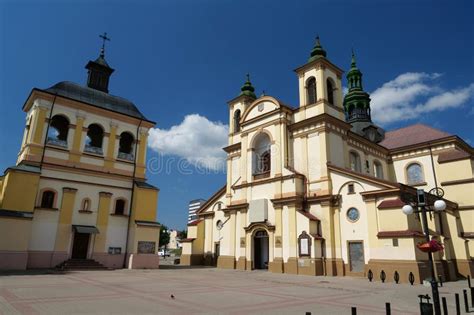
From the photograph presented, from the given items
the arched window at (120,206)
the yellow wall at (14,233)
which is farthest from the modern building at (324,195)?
the yellow wall at (14,233)

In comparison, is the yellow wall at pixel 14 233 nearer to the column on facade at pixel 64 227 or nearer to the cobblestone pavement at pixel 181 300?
the column on facade at pixel 64 227

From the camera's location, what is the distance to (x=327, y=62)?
97.7 ft

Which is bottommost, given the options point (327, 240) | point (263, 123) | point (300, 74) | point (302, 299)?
point (302, 299)

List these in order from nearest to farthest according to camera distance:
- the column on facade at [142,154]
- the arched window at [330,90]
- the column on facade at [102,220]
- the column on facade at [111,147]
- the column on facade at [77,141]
→ the column on facade at [102,220] < the column on facade at [77,141] < the column on facade at [111,147] < the column on facade at [142,154] < the arched window at [330,90]

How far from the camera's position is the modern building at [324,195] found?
22531mm

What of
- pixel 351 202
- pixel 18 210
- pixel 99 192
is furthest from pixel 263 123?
pixel 18 210

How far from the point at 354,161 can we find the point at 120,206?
21043 millimetres

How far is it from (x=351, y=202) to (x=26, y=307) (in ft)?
67.7

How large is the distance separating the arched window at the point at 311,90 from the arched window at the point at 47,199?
71.2 ft

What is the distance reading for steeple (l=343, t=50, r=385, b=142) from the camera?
42.0 meters

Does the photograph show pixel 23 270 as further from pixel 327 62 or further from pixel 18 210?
pixel 327 62

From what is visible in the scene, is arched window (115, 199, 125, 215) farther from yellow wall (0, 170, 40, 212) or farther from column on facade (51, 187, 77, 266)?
yellow wall (0, 170, 40, 212)

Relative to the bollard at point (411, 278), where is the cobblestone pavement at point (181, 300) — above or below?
below

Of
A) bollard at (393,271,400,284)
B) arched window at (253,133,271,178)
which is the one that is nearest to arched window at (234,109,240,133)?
arched window at (253,133,271,178)
